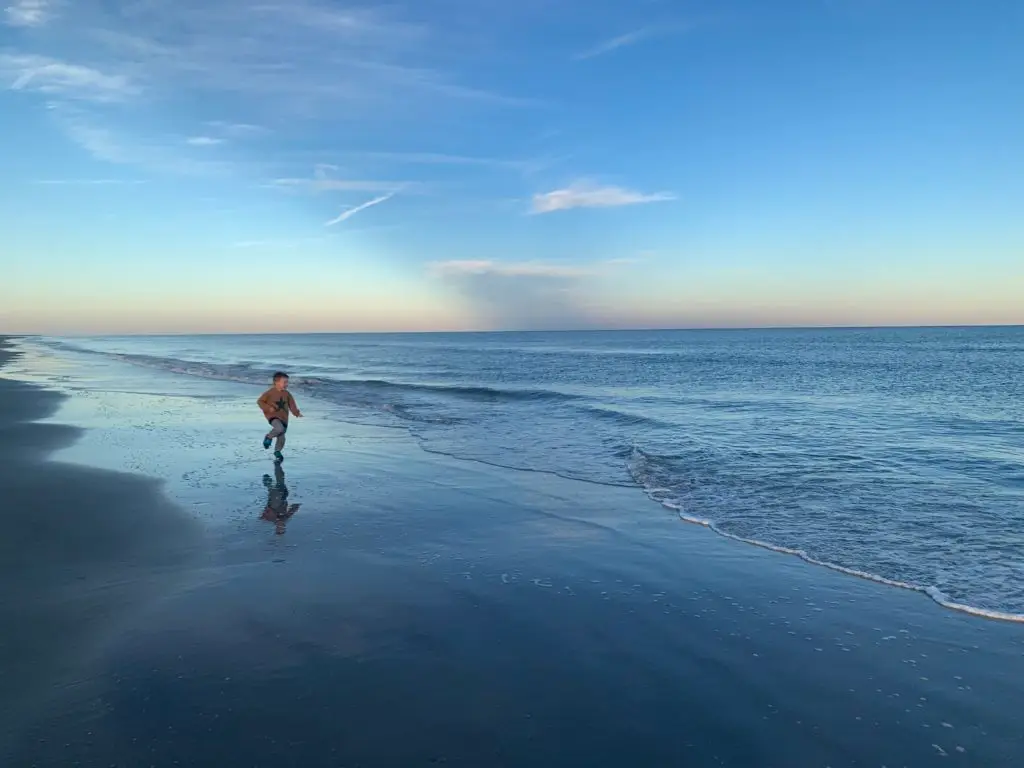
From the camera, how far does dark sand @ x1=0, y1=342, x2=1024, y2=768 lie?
4.26 meters

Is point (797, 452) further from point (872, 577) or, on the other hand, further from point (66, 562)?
point (66, 562)

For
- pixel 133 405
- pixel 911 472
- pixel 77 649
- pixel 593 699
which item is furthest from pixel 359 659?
pixel 133 405

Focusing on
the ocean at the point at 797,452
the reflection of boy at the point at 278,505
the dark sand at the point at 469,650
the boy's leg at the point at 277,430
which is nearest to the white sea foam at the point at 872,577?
the ocean at the point at 797,452

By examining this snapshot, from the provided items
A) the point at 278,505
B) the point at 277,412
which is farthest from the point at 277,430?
the point at 278,505

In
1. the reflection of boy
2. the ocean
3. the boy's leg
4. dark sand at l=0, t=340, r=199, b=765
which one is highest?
the boy's leg

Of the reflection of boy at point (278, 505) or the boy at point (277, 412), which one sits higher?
the boy at point (277, 412)

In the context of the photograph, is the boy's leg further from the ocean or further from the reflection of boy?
the ocean

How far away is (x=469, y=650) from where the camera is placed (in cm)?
551

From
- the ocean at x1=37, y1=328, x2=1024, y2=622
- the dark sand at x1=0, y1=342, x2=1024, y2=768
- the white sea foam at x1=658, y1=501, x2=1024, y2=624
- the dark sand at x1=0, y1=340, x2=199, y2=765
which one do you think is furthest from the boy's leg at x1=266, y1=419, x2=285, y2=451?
the white sea foam at x1=658, y1=501, x2=1024, y2=624

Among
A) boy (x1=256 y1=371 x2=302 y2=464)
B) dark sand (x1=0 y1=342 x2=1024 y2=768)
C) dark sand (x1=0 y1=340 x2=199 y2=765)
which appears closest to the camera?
dark sand (x1=0 y1=342 x2=1024 y2=768)

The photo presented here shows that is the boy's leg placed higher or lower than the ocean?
higher

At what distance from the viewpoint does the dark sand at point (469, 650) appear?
4.26 m

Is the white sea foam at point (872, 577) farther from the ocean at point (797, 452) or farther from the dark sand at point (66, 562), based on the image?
the dark sand at point (66, 562)

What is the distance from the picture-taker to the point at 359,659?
5277mm
